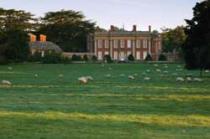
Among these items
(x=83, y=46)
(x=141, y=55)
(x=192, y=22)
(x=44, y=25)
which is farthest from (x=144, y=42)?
(x=192, y=22)

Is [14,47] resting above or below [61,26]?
below

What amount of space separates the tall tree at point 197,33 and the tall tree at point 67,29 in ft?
400

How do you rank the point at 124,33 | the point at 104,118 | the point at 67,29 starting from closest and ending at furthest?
the point at 104,118 < the point at 67,29 < the point at 124,33

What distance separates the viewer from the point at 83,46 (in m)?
180

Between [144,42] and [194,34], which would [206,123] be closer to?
[194,34]

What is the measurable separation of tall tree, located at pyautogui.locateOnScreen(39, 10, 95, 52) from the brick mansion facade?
2496mm

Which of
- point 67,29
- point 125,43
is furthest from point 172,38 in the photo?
point 67,29

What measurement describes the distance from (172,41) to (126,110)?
5866 inches

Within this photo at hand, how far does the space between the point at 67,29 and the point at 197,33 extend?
12539 centimetres

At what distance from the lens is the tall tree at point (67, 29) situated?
177 m

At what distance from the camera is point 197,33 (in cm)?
5388

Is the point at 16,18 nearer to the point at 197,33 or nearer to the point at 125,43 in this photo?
the point at 125,43

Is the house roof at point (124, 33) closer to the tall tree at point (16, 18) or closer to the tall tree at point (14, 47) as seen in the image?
the tall tree at point (16, 18)

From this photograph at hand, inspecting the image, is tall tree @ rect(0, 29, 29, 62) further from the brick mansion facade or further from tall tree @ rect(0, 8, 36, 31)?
the brick mansion facade
